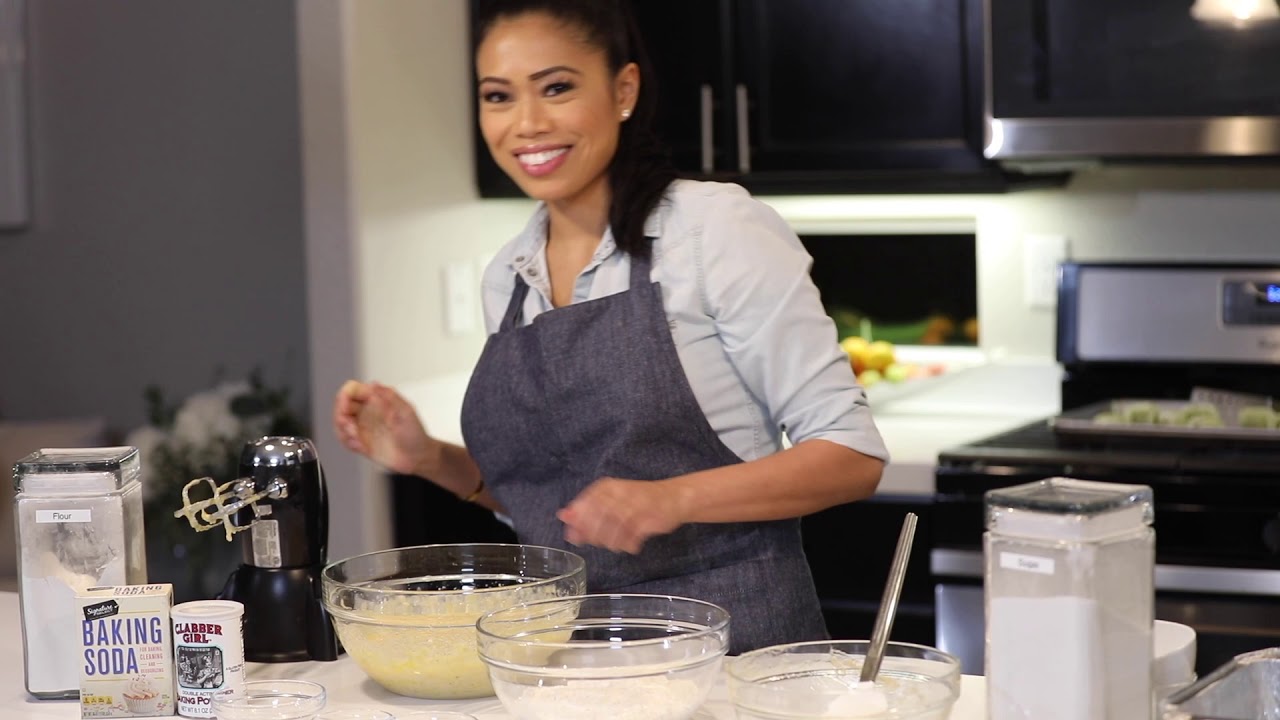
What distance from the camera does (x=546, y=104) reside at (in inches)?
71.2

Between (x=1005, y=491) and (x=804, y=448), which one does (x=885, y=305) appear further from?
(x=1005, y=491)

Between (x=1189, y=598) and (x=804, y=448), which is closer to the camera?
(x=804, y=448)

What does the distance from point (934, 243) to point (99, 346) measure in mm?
2252

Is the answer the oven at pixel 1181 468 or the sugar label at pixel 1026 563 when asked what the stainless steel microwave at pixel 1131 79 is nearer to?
the oven at pixel 1181 468

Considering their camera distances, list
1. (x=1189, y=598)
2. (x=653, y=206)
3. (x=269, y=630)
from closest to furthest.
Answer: (x=269, y=630) → (x=653, y=206) → (x=1189, y=598)

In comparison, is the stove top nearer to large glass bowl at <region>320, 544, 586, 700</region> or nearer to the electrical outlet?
the electrical outlet

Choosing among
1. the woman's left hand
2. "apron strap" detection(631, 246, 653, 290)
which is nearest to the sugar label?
the woman's left hand

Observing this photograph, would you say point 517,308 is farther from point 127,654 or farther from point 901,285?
point 901,285

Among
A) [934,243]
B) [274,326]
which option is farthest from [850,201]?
[274,326]

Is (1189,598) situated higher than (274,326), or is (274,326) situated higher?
(274,326)

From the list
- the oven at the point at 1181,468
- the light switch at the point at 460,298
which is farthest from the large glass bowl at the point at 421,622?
the light switch at the point at 460,298

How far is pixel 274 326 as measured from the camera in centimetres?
405

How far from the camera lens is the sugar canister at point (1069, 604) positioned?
43.2 inches

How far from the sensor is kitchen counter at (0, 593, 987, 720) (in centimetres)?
133
